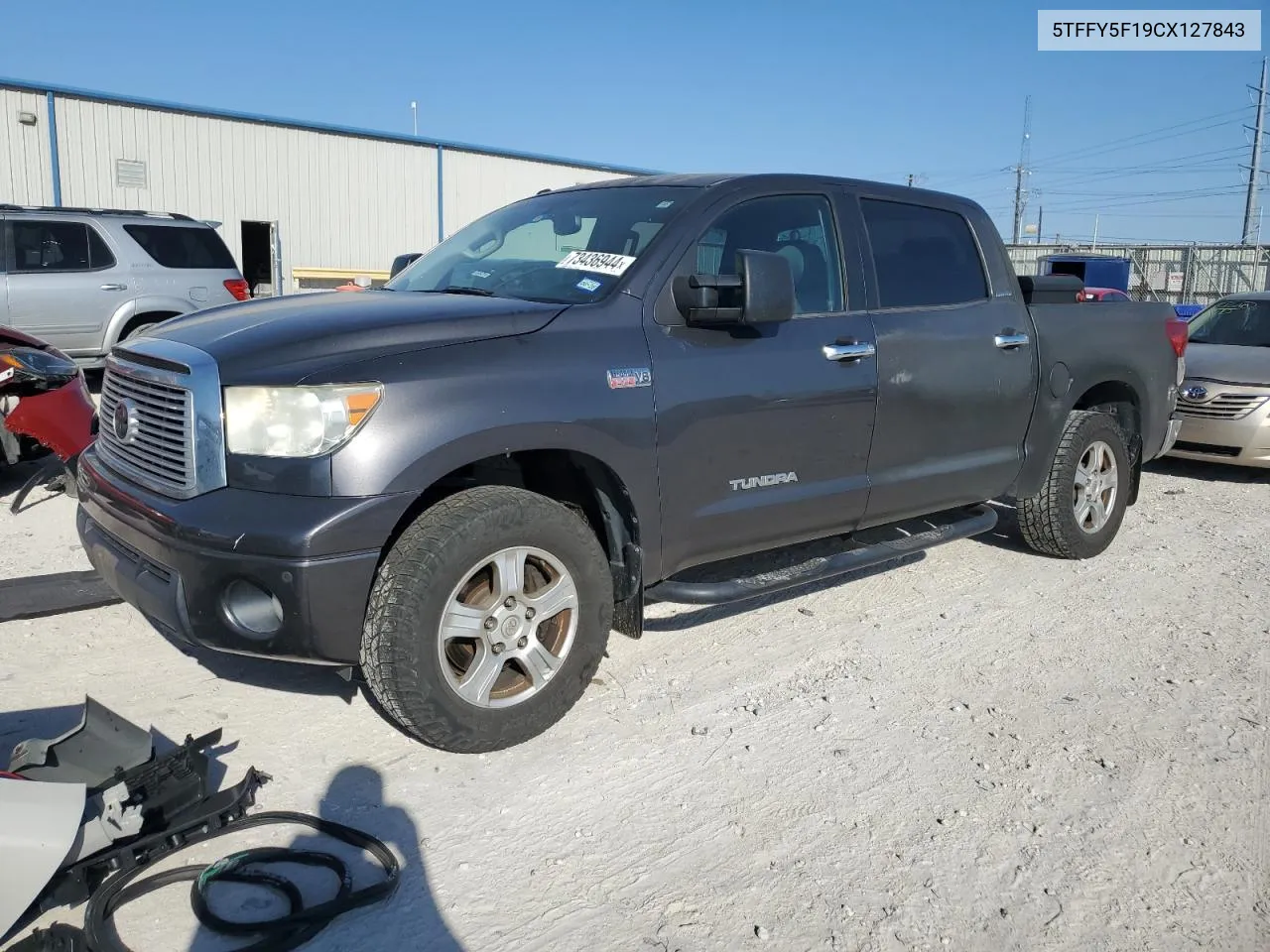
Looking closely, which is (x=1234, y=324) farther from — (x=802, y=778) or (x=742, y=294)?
(x=802, y=778)

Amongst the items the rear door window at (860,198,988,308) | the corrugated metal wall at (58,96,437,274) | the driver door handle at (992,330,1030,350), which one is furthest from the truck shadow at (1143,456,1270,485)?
the corrugated metal wall at (58,96,437,274)

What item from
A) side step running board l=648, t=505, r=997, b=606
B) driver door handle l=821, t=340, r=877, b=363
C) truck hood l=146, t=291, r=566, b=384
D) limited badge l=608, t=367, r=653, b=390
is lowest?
side step running board l=648, t=505, r=997, b=606

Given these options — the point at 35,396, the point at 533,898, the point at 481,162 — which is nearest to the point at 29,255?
the point at 35,396

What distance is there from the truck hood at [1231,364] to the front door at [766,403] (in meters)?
5.52

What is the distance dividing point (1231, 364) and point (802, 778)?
7.13 metres

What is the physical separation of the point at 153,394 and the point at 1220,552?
585 cm

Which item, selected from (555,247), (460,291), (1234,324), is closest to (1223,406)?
(1234,324)

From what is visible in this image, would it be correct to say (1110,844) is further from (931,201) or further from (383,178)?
(383,178)

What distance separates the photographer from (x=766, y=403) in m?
3.80

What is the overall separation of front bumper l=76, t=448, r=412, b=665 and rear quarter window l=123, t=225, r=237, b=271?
897 cm

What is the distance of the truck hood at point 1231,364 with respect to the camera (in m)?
8.12

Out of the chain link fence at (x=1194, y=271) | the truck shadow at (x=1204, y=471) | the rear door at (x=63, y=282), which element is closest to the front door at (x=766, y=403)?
the truck shadow at (x=1204, y=471)

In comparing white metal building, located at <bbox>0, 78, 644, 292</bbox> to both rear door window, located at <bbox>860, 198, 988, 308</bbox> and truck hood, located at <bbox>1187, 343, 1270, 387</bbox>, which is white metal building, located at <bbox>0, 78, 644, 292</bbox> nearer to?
truck hood, located at <bbox>1187, 343, 1270, 387</bbox>

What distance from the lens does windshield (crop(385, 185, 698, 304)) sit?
371cm
